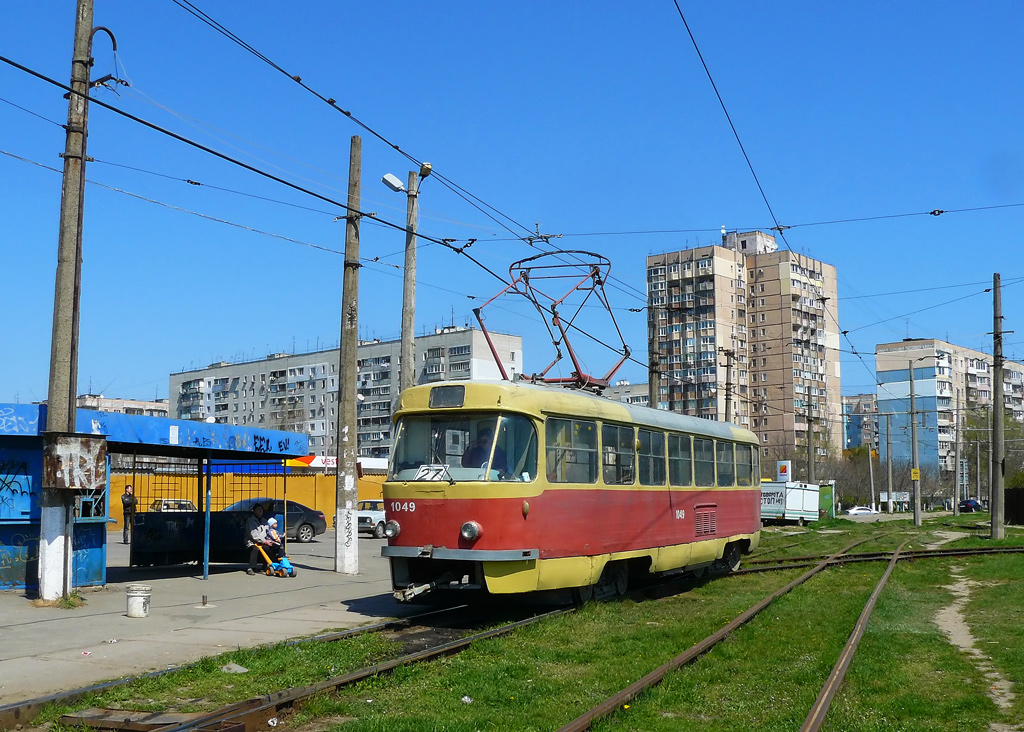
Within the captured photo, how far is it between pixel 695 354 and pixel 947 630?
309 ft

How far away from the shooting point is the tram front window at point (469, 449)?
1319cm

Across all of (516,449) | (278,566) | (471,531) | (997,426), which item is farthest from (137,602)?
(997,426)

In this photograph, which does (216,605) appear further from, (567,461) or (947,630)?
(947,630)

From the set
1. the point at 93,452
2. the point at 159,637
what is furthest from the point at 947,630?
the point at 93,452

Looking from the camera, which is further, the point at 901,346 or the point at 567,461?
the point at 901,346

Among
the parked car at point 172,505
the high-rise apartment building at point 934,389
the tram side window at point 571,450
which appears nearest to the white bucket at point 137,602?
the tram side window at point 571,450

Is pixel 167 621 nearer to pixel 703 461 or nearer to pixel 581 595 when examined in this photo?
pixel 581 595

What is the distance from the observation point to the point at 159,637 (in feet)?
39.4

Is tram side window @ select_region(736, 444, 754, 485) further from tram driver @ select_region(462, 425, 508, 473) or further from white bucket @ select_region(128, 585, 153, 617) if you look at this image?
white bucket @ select_region(128, 585, 153, 617)

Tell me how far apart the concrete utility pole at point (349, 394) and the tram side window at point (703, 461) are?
636 cm

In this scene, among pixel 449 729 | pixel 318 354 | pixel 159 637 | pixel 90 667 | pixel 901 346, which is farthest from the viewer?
pixel 901 346

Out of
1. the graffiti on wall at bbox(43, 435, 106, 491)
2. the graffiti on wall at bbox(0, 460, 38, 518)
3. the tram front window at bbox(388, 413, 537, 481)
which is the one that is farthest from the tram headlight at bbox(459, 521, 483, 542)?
the graffiti on wall at bbox(0, 460, 38, 518)

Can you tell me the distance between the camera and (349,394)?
799 inches

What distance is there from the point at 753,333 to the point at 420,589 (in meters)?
100
